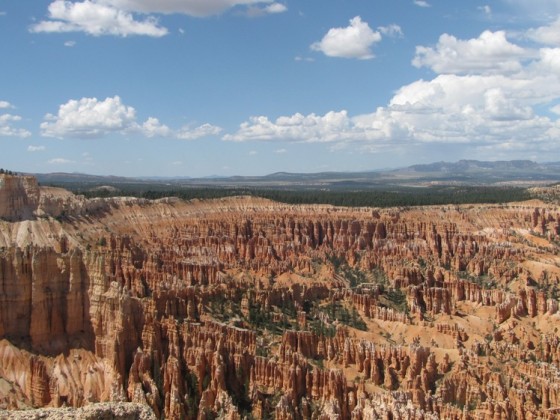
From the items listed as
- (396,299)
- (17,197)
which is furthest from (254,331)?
(17,197)

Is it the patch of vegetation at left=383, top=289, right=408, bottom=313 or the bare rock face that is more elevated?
the bare rock face

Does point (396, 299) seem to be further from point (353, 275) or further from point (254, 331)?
point (254, 331)

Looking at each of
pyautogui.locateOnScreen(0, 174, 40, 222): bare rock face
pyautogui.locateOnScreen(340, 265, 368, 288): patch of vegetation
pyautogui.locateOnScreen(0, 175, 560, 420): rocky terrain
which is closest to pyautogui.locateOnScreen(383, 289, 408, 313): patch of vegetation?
pyautogui.locateOnScreen(0, 175, 560, 420): rocky terrain

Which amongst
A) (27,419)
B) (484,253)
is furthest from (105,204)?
(27,419)

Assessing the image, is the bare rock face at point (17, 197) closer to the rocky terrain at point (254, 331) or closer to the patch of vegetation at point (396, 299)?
the rocky terrain at point (254, 331)

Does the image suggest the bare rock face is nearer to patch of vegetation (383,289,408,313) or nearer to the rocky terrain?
the rocky terrain

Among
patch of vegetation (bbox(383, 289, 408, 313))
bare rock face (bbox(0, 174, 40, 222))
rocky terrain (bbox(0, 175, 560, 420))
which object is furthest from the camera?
bare rock face (bbox(0, 174, 40, 222))

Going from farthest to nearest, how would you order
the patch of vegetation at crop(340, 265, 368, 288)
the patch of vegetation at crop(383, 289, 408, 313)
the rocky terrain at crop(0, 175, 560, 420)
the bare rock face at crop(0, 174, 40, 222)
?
the patch of vegetation at crop(340, 265, 368, 288)
the bare rock face at crop(0, 174, 40, 222)
the patch of vegetation at crop(383, 289, 408, 313)
the rocky terrain at crop(0, 175, 560, 420)

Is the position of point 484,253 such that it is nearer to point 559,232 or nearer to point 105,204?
point 559,232

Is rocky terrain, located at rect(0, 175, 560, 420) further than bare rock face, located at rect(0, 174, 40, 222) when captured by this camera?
No
